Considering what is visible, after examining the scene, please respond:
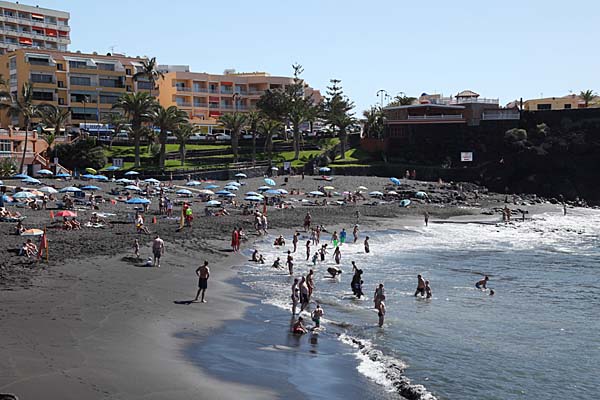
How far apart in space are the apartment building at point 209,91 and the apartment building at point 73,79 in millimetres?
5309

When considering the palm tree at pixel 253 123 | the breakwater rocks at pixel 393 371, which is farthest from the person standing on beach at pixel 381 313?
the palm tree at pixel 253 123

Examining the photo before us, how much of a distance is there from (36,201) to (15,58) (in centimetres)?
4786

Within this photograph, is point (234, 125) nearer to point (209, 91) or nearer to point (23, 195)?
point (209, 91)

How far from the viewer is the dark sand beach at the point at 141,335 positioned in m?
12.9

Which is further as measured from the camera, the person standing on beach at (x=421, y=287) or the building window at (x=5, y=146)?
the building window at (x=5, y=146)

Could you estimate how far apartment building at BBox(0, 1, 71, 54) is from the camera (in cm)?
10462

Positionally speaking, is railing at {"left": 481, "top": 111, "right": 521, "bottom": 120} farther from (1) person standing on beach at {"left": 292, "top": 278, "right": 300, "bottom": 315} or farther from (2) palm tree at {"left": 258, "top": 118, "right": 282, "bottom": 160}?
(1) person standing on beach at {"left": 292, "top": 278, "right": 300, "bottom": 315}

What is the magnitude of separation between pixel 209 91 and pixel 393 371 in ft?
268

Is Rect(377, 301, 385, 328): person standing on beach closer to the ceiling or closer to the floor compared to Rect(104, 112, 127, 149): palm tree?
closer to the floor

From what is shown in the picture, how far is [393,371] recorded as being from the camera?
1555 centimetres

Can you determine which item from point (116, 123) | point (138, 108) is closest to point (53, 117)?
point (116, 123)

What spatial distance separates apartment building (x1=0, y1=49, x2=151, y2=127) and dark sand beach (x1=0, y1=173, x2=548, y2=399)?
2169 inches

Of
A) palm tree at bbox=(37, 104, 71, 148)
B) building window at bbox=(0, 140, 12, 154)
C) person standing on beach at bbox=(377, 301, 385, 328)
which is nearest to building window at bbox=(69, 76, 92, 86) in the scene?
palm tree at bbox=(37, 104, 71, 148)

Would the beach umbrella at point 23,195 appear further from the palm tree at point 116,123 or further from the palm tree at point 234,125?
the palm tree at point 116,123
